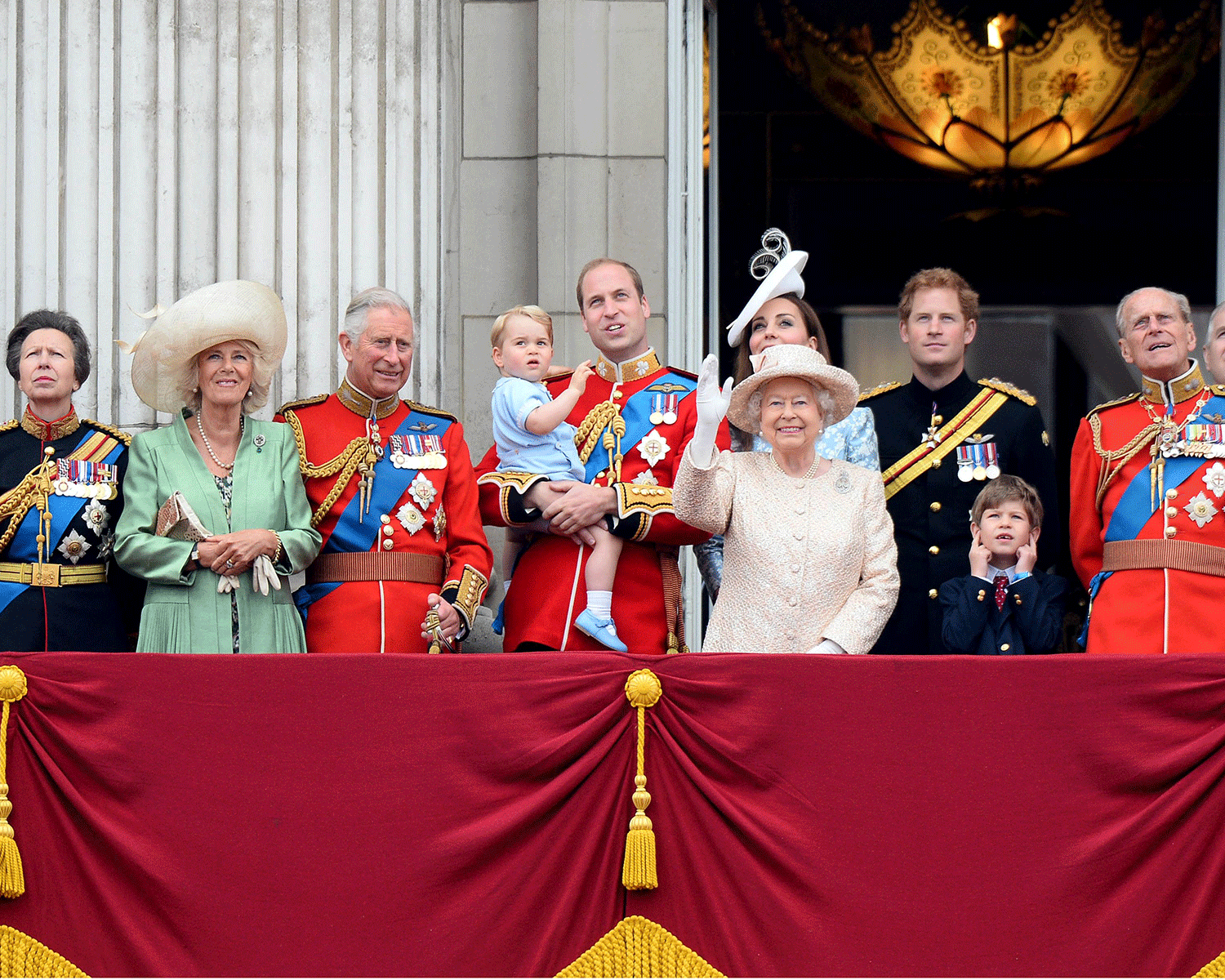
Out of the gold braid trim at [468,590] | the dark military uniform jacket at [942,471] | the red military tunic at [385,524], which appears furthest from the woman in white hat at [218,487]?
the dark military uniform jacket at [942,471]

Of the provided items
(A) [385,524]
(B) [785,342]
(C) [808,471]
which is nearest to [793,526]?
(C) [808,471]

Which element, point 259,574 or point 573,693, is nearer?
point 573,693

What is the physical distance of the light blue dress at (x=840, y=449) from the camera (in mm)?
5246

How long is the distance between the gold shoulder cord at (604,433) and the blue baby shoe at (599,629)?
1.69 ft

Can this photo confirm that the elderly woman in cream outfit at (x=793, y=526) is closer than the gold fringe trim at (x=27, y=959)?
No

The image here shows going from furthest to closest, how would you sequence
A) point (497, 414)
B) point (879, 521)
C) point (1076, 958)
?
point (497, 414) < point (879, 521) < point (1076, 958)

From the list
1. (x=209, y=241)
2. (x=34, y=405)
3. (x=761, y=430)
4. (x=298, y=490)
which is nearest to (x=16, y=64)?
(x=209, y=241)

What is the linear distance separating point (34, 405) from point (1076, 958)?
322 cm

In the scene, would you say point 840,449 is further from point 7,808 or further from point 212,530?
point 7,808

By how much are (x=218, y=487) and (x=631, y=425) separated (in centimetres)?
120

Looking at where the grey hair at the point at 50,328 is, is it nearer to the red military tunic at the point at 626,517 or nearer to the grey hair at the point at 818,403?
the red military tunic at the point at 626,517

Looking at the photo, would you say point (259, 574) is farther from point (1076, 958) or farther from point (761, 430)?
point (1076, 958)

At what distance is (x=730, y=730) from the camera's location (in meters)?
4.27

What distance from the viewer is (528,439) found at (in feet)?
16.9
